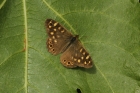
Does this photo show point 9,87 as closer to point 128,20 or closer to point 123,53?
point 123,53

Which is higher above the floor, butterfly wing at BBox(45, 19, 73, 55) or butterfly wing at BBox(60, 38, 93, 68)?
butterfly wing at BBox(45, 19, 73, 55)

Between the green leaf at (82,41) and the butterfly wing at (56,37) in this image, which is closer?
the green leaf at (82,41)

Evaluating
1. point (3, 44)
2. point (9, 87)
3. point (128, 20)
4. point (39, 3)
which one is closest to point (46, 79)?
point (9, 87)

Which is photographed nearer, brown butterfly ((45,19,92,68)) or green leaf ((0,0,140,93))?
green leaf ((0,0,140,93))

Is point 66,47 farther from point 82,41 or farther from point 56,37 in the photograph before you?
point 82,41

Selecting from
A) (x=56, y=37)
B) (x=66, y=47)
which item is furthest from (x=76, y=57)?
(x=56, y=37)

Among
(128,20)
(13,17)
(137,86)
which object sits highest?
(13,17)
